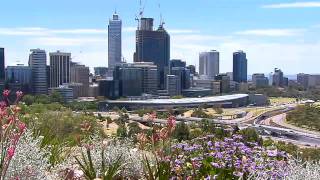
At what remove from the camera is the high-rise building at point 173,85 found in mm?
90500

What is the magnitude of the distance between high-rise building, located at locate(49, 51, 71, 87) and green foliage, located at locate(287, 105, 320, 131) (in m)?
37.7

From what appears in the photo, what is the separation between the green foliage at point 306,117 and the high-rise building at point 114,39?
79821 millimetres

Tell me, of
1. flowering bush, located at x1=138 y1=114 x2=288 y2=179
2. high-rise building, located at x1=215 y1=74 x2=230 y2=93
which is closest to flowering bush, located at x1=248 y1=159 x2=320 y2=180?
flowering bush, located at x1=138 y1=114 x2=288 y2=179

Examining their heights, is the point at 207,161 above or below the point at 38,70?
below

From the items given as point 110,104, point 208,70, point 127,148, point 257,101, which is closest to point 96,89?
point 110,104

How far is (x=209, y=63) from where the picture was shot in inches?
5802

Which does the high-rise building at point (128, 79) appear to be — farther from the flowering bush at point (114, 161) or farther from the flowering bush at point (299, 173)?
the flowering bush at point (299, 173)

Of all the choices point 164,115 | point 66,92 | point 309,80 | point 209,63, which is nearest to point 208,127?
point 164,115

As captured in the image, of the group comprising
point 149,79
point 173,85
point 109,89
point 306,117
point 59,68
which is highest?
point 59,68

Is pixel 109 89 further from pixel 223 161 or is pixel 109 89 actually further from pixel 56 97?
pixel 223 161

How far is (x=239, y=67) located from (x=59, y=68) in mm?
61334

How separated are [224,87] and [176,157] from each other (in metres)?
102

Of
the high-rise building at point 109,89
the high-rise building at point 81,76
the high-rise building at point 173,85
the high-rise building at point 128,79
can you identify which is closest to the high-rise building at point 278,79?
the high-rise building at point 173,85

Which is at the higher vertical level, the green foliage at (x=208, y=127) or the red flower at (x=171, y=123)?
the red flower at (x=171, y=123)
